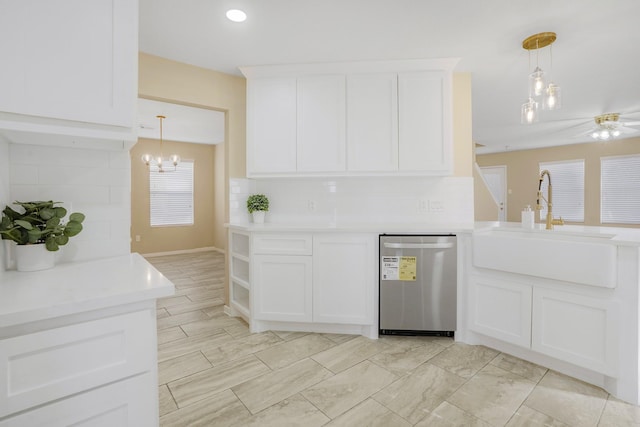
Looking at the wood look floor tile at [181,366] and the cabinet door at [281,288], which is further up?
the cabinet door at [281,288]

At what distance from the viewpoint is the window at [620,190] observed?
613cm

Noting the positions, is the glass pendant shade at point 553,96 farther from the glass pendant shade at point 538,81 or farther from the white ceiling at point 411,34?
the white ceiling at point 411,34

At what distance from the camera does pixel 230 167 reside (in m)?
3.01

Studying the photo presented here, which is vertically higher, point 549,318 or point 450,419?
point 549,318

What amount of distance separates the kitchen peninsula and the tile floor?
85 cm

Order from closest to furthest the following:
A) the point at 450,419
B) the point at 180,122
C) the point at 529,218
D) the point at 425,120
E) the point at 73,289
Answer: the point at 73,289, the point at 450,419, the point at 529,218, the point at 425,120, the point at 180,122

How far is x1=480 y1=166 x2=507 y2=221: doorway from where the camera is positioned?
7930mm

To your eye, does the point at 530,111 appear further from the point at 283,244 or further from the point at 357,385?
the point at 357,385

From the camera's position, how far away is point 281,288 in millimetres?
2541

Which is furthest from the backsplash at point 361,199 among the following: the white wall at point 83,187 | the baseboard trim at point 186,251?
the baseboard trim at point 186,251

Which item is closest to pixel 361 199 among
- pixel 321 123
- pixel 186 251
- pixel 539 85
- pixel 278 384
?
pixel 321 123

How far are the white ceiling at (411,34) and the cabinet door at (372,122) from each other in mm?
227

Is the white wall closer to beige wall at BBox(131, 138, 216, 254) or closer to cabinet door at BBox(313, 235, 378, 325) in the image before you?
cabinet door at BBox(313, 235, 378, 325)

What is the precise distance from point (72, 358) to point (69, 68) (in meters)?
0.92
